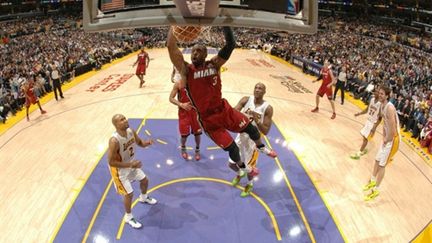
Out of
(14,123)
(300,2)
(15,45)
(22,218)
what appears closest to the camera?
(300,2)

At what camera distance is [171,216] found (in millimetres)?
5992

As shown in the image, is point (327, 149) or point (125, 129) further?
point (327, 149)

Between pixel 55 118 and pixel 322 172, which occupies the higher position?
pixel 55 118

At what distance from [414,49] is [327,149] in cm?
2006

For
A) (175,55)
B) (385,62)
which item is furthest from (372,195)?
(385,62)

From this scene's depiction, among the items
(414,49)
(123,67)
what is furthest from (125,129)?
(414,49)

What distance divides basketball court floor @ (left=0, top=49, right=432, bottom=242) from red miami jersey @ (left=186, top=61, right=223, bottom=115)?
2.33 metres

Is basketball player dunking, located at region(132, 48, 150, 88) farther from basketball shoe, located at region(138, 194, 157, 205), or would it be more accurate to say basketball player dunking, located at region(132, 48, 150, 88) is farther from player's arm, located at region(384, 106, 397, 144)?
player's arm, located at region(384, 106, 397, 144)

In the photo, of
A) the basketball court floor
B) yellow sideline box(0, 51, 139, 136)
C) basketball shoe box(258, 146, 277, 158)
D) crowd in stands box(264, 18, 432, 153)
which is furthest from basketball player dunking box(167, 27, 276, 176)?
yellow sideline box(0, 51, 139, 136)

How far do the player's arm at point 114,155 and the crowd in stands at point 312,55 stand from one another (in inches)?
76.0

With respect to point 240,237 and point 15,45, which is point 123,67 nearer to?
point 15,45

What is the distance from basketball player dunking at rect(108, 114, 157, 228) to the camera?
4.98 m

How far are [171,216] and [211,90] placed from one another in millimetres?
2712

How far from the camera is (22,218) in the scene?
5.96 meters
